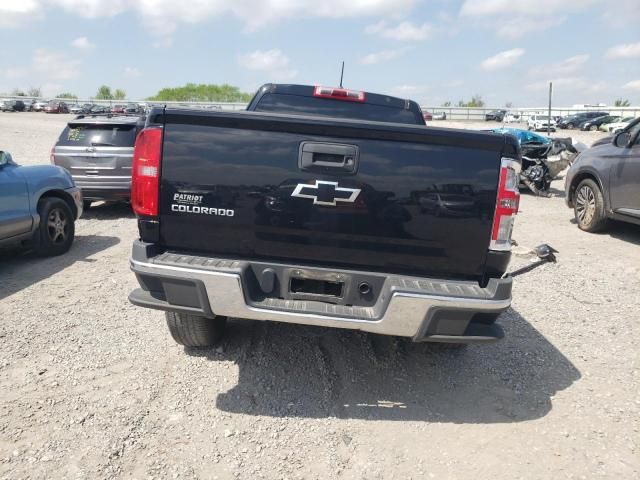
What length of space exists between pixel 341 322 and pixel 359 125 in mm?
1149

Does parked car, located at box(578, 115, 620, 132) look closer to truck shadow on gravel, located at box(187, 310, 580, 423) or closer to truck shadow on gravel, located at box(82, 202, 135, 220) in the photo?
truck shadow on gravel, located at box(82, 202, 135, 220)

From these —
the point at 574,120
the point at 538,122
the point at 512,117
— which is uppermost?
the point at 512,117

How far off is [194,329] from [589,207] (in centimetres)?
753

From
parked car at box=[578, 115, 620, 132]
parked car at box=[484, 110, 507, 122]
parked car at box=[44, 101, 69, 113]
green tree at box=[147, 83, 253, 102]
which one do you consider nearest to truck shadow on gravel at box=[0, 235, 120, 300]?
parked car at box=[578, 115, 620, 132]

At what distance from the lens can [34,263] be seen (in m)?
6.25

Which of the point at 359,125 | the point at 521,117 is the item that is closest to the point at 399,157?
the point at 359,125

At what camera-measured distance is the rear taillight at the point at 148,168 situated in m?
3.01

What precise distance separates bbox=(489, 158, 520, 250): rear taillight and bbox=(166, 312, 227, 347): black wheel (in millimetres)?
2079

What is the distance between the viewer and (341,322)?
114 inches

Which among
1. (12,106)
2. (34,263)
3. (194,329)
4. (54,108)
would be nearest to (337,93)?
(194,329)

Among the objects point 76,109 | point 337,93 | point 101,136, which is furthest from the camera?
point 76,109

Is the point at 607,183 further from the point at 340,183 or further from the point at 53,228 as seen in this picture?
the point at 53,228

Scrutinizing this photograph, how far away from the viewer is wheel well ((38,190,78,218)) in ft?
21.3

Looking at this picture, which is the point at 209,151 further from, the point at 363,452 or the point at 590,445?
the point at 590,445
